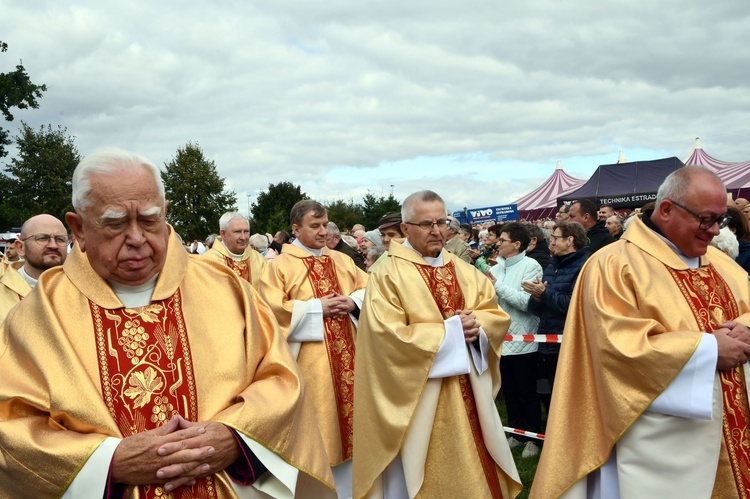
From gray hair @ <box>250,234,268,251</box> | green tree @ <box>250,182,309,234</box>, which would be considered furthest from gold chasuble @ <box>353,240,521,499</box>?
green tree @ <box>250,182,309,234</box>

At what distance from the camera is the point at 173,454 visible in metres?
2.38

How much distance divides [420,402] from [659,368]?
170 cm

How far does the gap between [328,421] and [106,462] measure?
3887 millimetres

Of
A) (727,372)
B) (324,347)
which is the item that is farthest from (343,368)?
(727,372)

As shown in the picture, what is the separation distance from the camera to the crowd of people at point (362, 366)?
2436mm

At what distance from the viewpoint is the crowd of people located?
2436 mm

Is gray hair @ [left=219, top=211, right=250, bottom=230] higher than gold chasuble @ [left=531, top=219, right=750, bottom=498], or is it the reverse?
gray hair @ [left=219, top=211, right=250, bottom=230]

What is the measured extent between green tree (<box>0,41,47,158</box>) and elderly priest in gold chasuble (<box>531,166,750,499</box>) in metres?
33.3

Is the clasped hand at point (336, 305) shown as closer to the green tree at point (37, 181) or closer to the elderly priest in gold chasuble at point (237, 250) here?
the elderly priest in gold chasuble at point (237, 250)

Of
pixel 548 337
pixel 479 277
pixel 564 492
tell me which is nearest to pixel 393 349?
pixel 479 277

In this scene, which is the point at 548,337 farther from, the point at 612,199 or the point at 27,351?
the point at 612,199

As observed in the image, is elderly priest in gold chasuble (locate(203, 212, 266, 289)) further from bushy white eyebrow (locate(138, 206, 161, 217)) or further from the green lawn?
bushy white eyebrow (locate(138, 206, 161, 217))

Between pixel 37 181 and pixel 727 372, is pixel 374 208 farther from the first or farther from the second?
pixel 727 372

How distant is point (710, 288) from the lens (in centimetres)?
371
